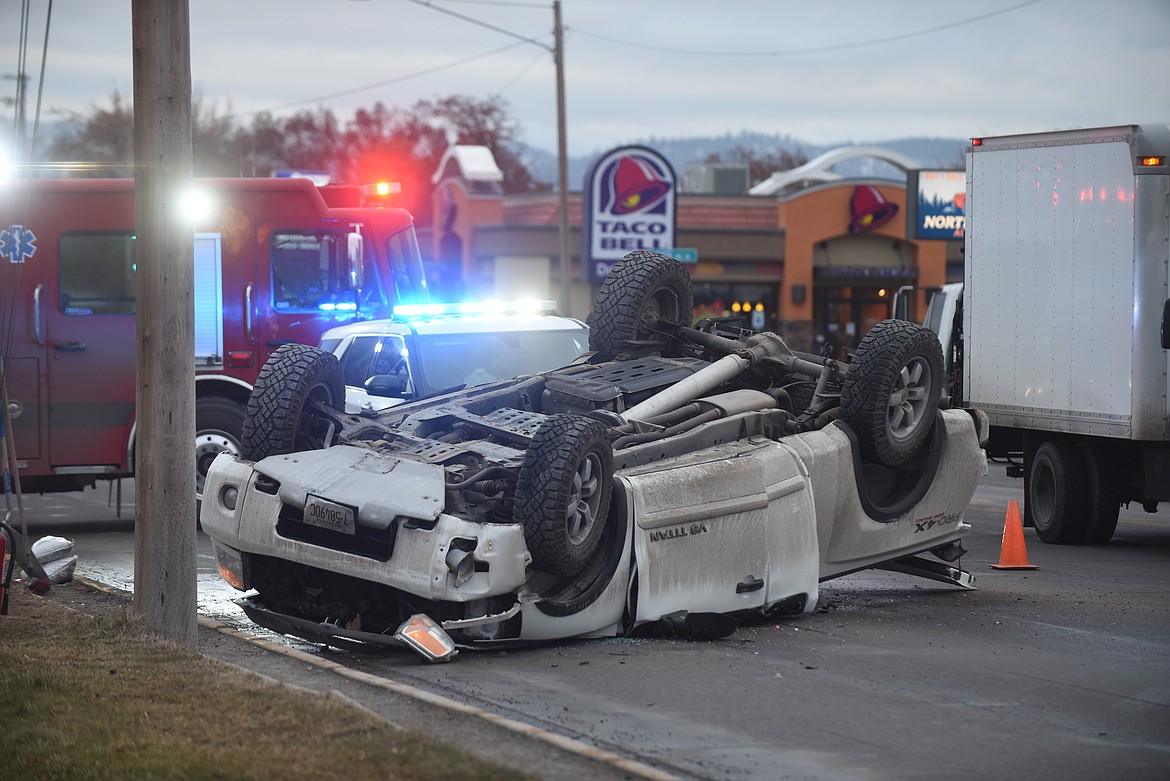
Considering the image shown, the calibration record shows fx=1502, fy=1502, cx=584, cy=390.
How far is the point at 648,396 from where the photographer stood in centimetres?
920

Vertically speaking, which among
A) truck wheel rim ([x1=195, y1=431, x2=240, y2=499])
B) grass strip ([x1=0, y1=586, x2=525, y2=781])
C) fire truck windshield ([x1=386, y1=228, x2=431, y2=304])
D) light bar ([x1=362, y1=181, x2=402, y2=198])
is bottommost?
grass strip ([x1=0, y1=586, x2=525, y2=781])

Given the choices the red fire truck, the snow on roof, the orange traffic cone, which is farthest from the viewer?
the snow on roof

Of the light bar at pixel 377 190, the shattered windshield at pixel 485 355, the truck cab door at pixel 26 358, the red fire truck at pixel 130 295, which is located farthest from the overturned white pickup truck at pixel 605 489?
the truck cab door at pixel 26 358

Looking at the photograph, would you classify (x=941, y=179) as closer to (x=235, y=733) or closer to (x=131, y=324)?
(x=131, y=324)

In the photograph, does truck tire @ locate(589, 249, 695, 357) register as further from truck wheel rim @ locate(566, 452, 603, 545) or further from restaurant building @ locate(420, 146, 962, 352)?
restaurant building @ locate(420, 146, 962, 352)

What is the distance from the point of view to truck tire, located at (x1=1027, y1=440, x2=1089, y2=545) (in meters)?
13.2

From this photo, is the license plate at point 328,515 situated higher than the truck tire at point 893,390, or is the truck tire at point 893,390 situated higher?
the truck tire at point 893,390

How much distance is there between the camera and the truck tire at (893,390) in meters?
8.89

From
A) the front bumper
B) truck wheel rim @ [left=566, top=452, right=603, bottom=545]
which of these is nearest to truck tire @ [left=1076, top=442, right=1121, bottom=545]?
truck wheel rim @ [left=566, top=452, right=603, bottom=545]

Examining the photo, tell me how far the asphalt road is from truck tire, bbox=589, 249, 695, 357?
2.11 metres

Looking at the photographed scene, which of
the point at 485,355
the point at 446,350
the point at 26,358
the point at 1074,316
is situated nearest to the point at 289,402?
the point at 446,350

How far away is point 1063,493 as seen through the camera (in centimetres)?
1326

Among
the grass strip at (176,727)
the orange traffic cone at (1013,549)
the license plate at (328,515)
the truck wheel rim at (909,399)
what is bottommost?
the orange traffic cone at (1013,549)

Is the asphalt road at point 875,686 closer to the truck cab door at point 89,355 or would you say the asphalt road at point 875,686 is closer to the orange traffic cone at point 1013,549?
the orange traffic cone at point 1013,549
